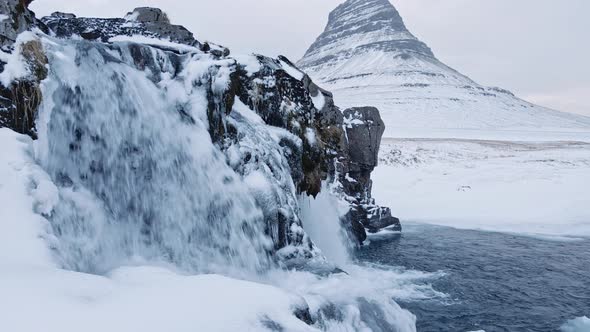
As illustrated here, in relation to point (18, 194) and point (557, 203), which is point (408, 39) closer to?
point (557, 203)

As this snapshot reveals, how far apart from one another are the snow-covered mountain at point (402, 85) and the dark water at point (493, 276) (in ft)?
138

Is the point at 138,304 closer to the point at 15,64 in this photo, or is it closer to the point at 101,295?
the point at 101,295

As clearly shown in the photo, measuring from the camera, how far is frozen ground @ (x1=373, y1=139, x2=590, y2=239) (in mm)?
23141

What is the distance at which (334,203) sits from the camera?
708 inches

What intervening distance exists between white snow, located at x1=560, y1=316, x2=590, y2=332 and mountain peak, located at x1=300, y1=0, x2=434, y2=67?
141156 millimetres

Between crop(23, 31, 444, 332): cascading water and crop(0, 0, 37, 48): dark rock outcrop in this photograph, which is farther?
crop(0, 0, 37, 48): dark rock outcrop

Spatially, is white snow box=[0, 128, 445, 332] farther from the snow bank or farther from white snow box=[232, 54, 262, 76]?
white snow box=[232, 54, 262, 76]

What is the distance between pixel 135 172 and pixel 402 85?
10730 centimetres

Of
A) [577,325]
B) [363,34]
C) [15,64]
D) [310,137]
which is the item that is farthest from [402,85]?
[15,64]

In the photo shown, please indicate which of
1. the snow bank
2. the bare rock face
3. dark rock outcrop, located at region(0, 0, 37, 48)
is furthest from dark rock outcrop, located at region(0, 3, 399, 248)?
the snow bank

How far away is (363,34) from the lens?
16825cm

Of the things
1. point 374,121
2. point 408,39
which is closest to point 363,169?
point 374,121

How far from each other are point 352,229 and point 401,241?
2547mm

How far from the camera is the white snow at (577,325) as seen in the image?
9.70 metres
